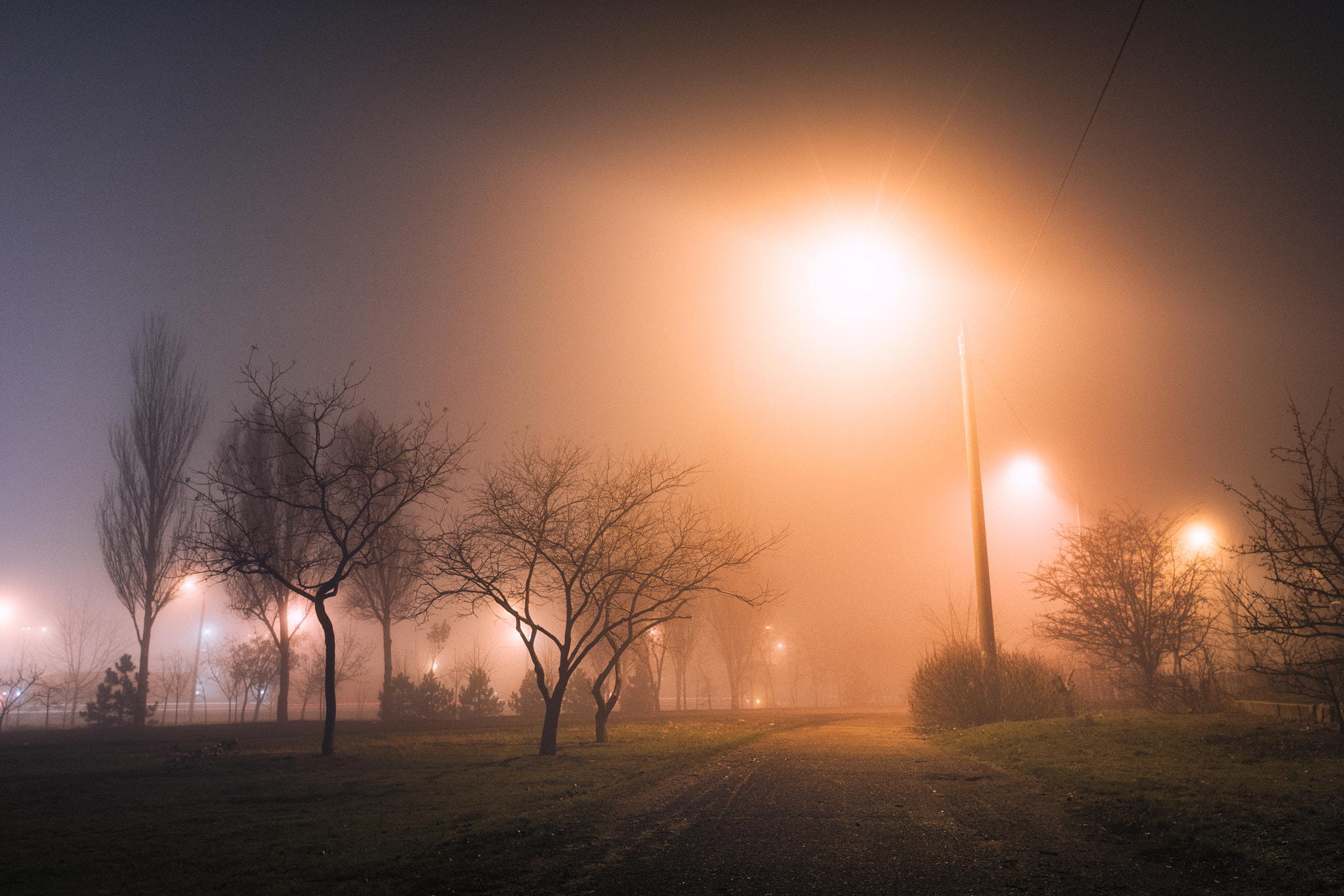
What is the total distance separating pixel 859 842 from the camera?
6.35 metres

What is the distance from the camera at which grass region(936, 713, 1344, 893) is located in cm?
540

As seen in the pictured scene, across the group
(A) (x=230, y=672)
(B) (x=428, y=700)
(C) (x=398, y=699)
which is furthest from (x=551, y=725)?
(A) (x=230, y=672)

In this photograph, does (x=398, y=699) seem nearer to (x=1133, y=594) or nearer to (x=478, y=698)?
(x=478, y=698)

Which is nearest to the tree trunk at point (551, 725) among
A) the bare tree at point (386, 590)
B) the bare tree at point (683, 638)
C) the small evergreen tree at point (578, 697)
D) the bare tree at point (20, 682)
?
the bare tree at point (386, 590)

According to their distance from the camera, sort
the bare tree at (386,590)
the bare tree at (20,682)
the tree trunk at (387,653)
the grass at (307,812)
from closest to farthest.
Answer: the grass at (307,812) < the bare tree at (20,682) < the tree trunk at (387,653) < the bare tree at (386,590)

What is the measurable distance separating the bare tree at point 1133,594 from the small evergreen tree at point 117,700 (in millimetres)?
33276

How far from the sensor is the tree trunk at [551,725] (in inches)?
567

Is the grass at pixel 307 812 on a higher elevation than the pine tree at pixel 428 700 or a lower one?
higher

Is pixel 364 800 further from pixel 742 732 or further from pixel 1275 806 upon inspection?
pixel 742 732

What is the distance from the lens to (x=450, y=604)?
17.3 m

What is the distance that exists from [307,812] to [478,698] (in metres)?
30.4

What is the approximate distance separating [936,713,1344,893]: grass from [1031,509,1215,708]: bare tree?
24.4 feet

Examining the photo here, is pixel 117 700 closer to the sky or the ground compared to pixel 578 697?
closer to the sky

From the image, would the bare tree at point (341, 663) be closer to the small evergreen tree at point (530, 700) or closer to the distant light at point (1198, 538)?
the small evergreen tree at point (530, 700)
